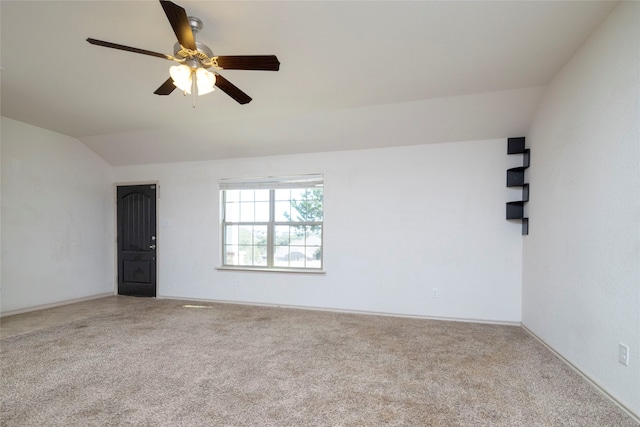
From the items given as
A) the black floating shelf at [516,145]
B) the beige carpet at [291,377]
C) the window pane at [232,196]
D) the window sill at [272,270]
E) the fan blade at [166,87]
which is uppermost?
the fan blade at [166,87]

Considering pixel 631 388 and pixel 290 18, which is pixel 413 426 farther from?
pixel 290 18

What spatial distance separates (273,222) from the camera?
15.8 feet

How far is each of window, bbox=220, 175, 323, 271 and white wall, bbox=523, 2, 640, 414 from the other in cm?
274

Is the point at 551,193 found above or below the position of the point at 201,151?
below

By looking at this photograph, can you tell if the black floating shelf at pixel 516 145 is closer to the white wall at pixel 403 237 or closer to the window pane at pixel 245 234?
the white wall at pixel 403 237

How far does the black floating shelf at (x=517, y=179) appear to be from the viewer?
3.65m

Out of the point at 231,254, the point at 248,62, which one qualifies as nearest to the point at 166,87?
the point at 248,62

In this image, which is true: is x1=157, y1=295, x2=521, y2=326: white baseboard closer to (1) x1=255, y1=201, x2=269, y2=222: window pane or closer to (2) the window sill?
(2) the window sill

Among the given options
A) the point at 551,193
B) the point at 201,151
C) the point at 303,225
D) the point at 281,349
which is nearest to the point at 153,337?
the point at 281,349

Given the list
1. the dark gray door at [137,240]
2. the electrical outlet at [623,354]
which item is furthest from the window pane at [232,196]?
the electrical outlet at [623,354]

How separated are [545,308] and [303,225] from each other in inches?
120

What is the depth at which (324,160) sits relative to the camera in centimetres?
448

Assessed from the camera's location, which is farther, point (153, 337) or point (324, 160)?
point (324, 160)

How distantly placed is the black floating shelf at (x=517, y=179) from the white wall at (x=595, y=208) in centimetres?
46
